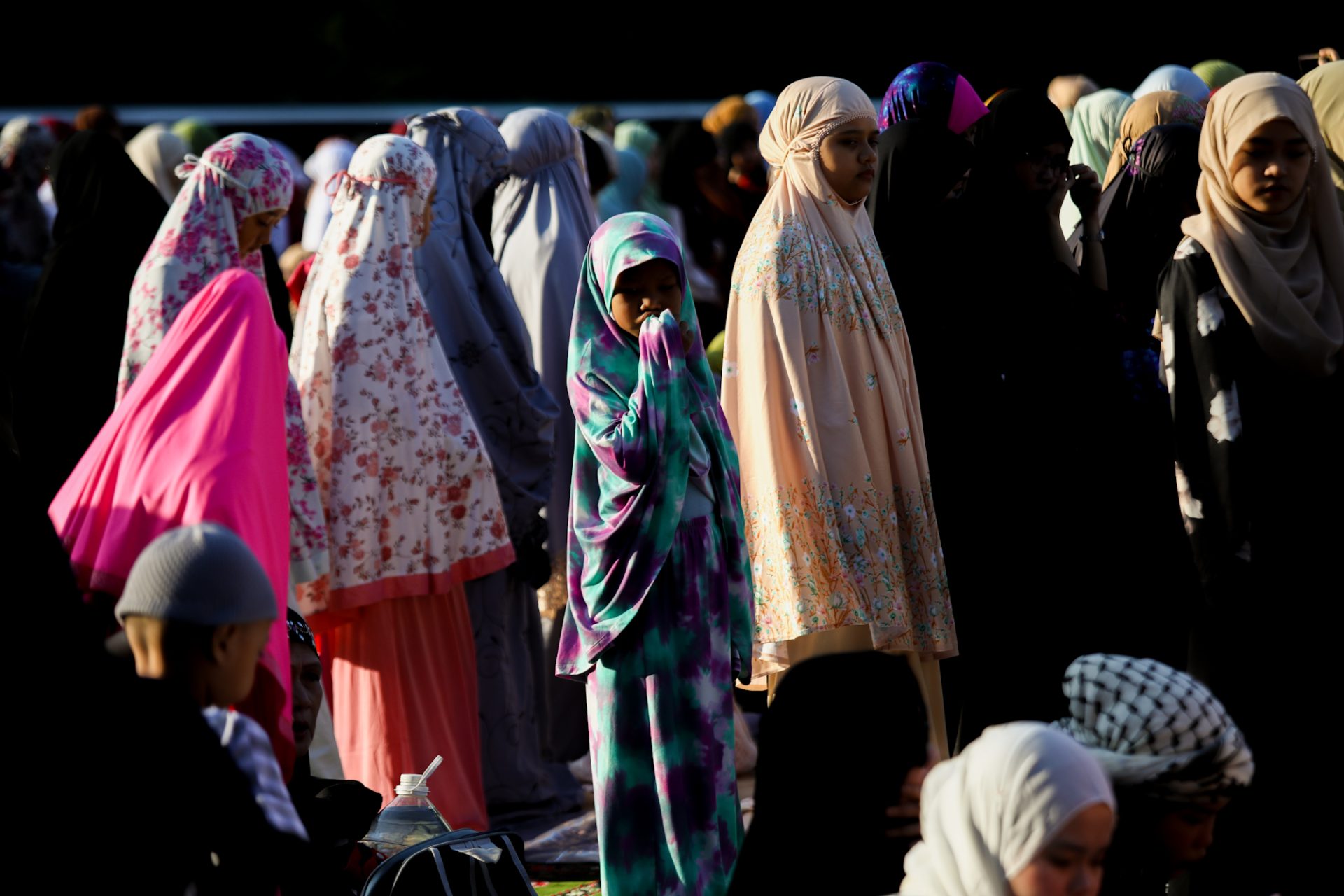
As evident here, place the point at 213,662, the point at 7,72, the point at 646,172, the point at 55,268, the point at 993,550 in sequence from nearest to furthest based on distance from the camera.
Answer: the point at 213,662 → the point at 993,550 → the point at 55,268 → the point at 646,172 → the point at 7,72

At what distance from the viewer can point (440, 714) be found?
527 cm

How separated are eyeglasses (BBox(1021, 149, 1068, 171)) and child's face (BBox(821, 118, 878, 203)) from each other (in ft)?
1.51

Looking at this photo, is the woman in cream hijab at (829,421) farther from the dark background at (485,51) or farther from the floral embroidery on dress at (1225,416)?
the dark background at (485,51)

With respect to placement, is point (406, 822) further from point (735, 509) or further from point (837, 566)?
point (837, 566)

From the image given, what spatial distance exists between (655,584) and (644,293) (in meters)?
0.70

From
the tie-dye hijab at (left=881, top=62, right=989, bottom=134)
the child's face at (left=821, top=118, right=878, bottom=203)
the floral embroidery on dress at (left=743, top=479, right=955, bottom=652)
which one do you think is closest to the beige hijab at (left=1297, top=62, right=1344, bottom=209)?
the tie-dye hijab at (left=881, top=62, right=989, bottom=134)

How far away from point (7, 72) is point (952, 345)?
51.7 feet

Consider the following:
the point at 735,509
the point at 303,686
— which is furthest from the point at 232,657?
the point at 735,509

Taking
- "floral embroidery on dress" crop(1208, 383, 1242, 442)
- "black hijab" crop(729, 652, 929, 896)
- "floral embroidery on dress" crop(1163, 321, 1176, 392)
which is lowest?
"black hijab" crop(729, 652, 929, 896)

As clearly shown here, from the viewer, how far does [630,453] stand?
4.07 metres

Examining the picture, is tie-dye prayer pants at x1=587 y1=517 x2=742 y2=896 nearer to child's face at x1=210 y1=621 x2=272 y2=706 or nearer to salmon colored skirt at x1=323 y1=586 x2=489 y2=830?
salmon colored skirt at x1=323 y1=586 x2=489 y2=830

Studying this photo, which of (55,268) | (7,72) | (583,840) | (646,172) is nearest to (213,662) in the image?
(583,840)

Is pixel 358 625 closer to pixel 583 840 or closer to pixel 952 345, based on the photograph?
pixel 583 840

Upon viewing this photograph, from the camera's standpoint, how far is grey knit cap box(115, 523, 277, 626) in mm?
2807
